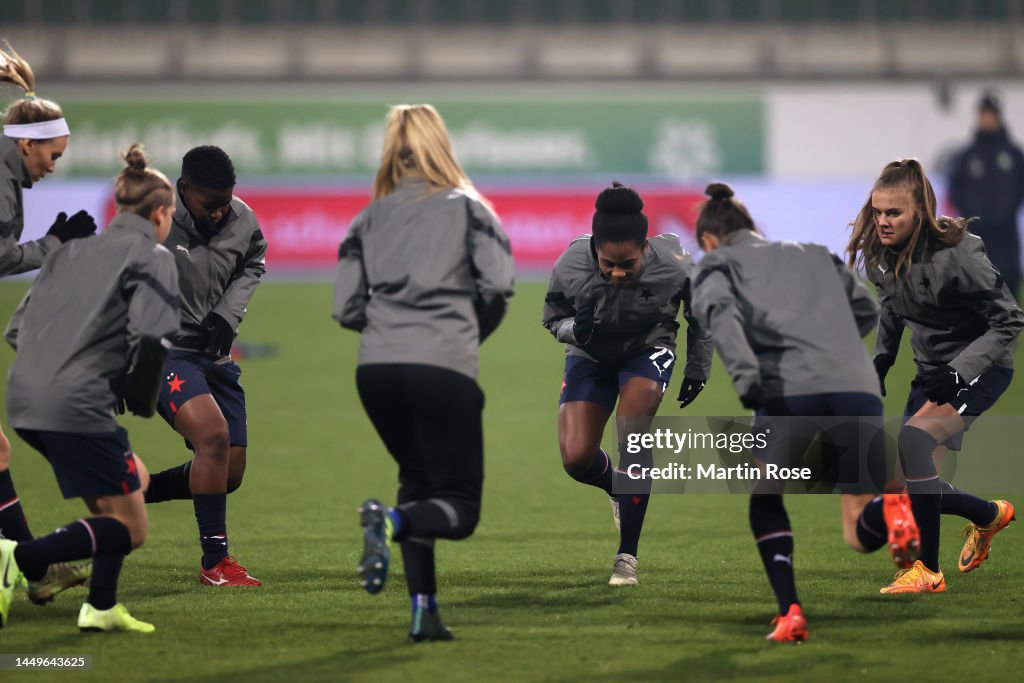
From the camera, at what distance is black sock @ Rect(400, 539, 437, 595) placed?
18.0ft

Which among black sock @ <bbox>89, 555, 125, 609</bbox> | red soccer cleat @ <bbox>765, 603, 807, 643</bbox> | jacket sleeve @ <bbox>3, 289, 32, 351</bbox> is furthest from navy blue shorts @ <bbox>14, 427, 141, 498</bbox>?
red soccer cleat @ <bbox>765, 603, 807, 643</bbox>

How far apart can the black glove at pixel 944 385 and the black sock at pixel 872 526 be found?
30.1 inches

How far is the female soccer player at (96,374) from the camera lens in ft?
17.9

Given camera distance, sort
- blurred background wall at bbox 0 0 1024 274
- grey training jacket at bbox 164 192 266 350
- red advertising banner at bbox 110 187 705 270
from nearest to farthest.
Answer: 1. grey training jacket at bbox 164 192 266 350
2. red advertising banner at bbox 110 187 705 270
3. blurred background wall at bbox 0 0 1024 274

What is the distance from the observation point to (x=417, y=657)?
532 cm

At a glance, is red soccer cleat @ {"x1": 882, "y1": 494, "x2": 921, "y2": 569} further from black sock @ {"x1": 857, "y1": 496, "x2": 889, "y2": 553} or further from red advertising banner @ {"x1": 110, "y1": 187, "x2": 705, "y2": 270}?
red advertising banner @ {"x1": 110, "y1": 187, "x2": 705, "y2": 270}

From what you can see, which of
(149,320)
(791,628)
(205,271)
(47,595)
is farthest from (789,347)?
(47,595)

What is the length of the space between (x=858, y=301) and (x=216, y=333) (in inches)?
115

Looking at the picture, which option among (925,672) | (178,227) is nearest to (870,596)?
(925,672)

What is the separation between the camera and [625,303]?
22.9 ft

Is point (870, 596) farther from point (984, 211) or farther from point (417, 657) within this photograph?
point (984, 211)

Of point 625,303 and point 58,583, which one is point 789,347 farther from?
point 58,583

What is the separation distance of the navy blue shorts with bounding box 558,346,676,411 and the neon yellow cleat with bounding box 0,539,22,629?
263 cm

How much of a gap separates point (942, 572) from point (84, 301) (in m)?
4.20
